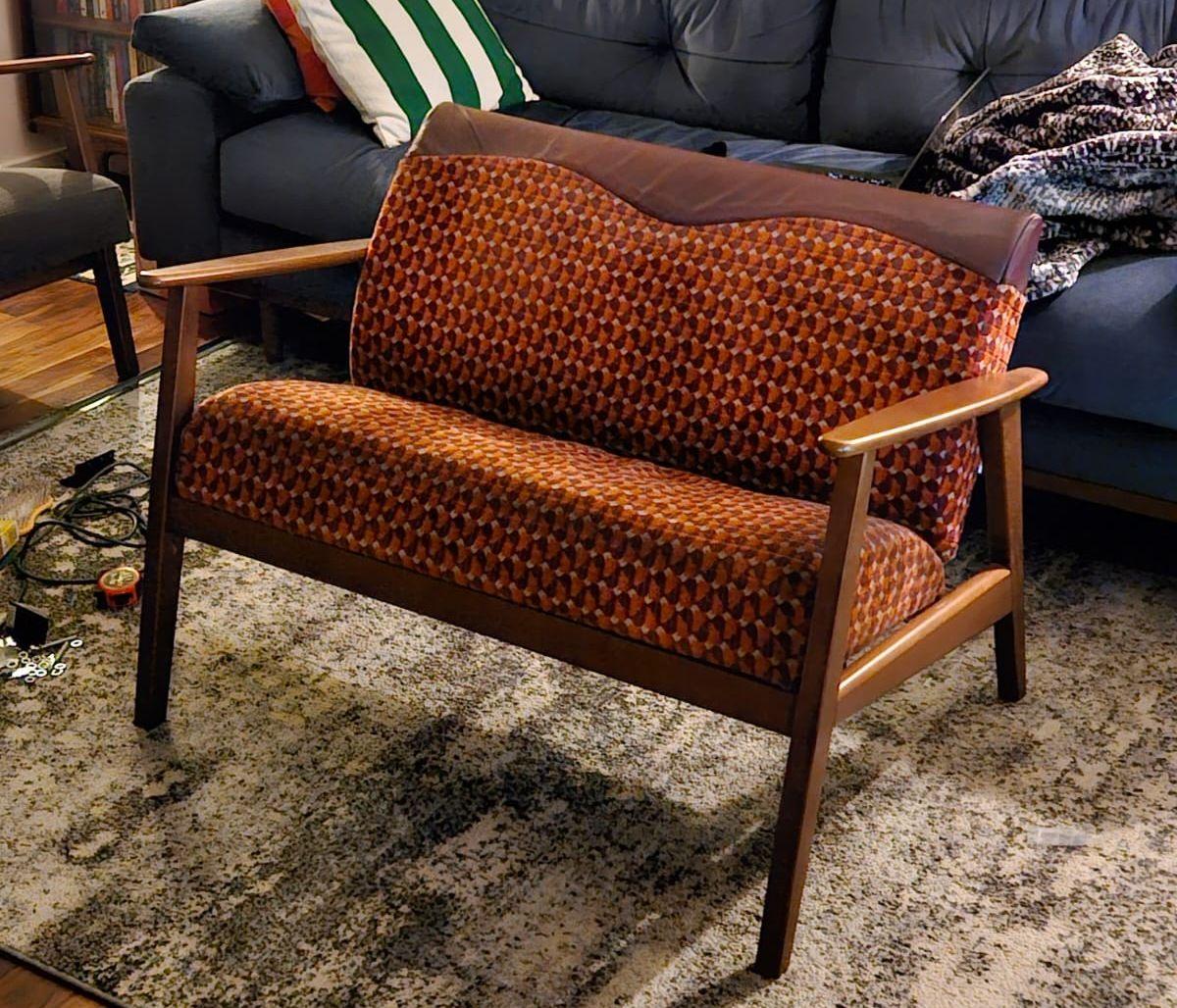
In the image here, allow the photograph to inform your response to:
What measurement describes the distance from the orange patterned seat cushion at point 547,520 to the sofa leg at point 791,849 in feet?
0.27

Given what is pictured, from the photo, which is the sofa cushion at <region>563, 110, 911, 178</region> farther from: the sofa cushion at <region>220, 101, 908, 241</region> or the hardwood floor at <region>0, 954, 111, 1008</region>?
the hardwood floor at <region>0, 954, 111, 1008</region>

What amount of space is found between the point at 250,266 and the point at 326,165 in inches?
40.9

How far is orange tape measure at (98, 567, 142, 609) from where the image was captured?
7.00ft

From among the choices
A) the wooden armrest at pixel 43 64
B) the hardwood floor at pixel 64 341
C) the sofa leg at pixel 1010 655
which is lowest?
the hardwood floor at pixel 64 341

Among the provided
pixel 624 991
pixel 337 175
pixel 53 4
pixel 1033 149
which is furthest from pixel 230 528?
pixel 53 4

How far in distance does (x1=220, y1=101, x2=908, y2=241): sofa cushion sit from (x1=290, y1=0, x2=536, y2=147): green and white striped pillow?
7 centimetres

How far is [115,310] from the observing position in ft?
9.36

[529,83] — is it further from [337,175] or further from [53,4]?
[53,4]

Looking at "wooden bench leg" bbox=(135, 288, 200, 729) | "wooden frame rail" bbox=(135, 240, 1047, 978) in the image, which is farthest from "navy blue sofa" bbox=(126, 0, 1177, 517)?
"wooden bench leg" bbox=(135, 288, 200, 729)

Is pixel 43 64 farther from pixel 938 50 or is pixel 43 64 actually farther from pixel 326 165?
pixel 938 50

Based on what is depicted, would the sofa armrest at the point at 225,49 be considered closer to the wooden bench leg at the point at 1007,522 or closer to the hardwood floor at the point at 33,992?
the wooden bench leg at the point at 1007,522

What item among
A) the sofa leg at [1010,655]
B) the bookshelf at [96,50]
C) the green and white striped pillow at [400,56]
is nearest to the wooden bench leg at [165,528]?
the sofa leg at [1010,655]

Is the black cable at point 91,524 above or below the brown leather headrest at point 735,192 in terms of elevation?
below

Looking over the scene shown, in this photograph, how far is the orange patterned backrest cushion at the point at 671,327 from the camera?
169cm
